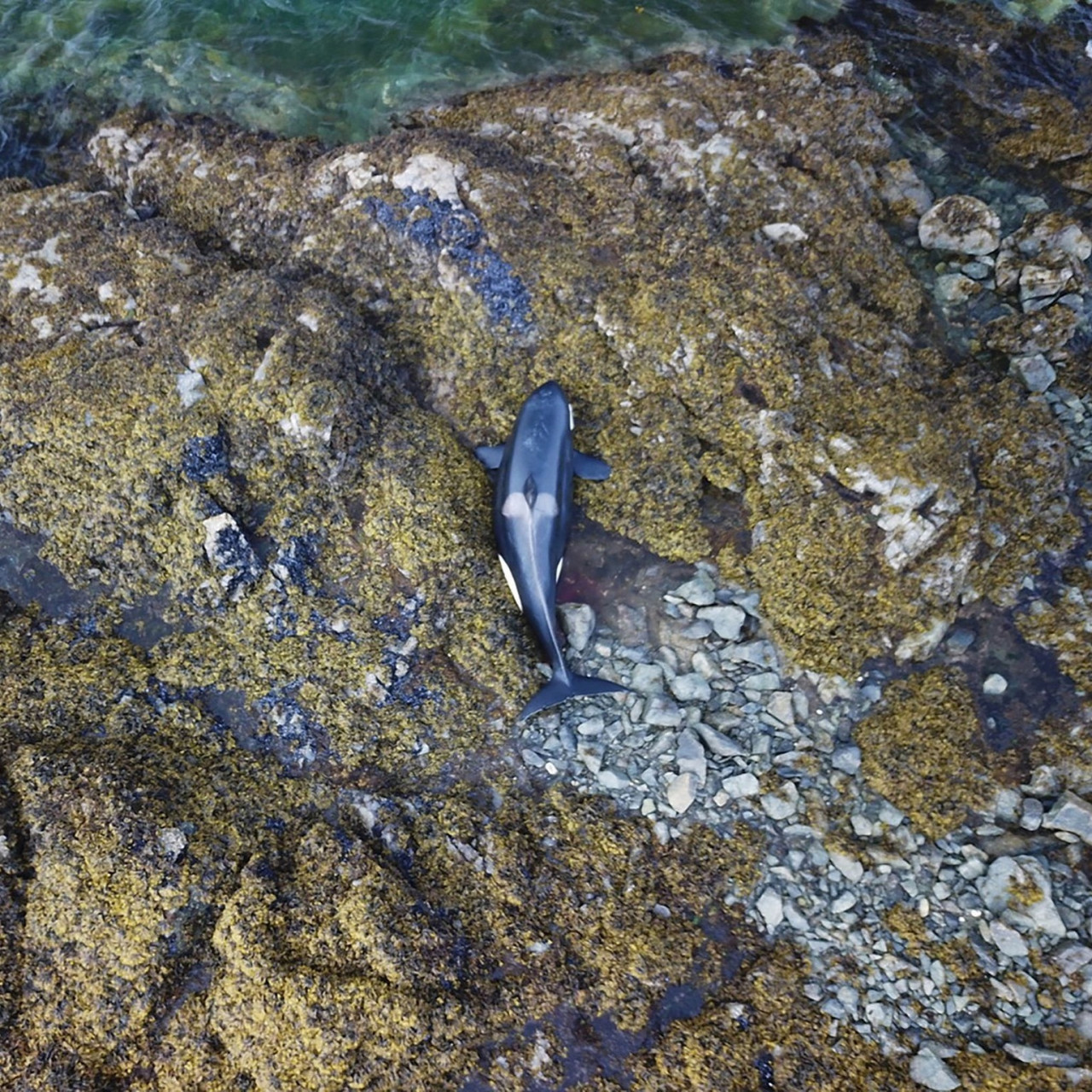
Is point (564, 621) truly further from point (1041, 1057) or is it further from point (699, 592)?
point (1041, 1057)

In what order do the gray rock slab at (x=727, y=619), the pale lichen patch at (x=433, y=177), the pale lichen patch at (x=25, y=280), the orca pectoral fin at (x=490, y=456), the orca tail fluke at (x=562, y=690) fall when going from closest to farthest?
the orca tail fluke at (x=562, y=690) → the gray rock slab at (x=727, y=619) → the orca pectoral fin at (x=490, y=456) → the pale lichen patch at (x=25, y=280) → the pale lichen patch at (x=433, y=177)

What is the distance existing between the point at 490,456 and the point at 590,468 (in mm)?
718

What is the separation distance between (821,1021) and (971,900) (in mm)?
1106

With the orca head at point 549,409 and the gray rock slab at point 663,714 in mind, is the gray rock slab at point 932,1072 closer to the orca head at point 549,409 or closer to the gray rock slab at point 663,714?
the gray rock slab at point 663,714

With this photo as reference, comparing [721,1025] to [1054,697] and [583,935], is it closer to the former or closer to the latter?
[583,935]

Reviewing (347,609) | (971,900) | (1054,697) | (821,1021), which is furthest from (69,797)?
(1054,697)

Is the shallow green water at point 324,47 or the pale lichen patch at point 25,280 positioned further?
the shallow green water at point 324,47

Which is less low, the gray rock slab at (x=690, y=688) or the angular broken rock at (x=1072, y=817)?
the angular broken rock at (x=1072, y=817)

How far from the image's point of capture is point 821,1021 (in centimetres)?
403

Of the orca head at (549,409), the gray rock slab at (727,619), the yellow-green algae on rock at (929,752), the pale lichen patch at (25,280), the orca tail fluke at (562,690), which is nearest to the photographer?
the yellow-green algae on rock at (929,752)

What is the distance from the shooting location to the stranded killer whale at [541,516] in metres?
4.87

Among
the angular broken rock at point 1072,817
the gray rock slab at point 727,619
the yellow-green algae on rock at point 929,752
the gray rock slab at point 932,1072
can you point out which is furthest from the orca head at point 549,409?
the gray rock slab at point 932,1072

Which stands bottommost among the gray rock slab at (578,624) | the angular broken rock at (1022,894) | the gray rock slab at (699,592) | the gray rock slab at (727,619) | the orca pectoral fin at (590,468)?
the angular broken rock at (1022,894)

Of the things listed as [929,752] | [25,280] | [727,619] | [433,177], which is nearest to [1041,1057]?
[929,752]
